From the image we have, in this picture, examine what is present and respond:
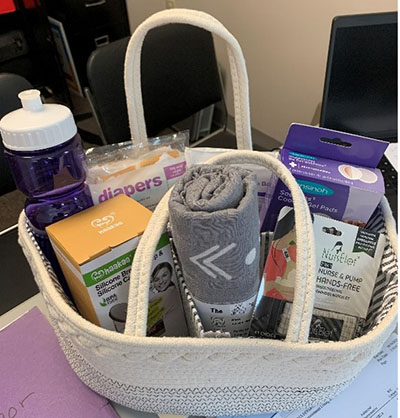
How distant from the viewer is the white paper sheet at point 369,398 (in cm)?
42

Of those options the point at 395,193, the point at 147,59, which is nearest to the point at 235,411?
the point at 395,193

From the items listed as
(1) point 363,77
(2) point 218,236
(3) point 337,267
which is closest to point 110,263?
(2) point 218,236

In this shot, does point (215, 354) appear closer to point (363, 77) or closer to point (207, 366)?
point (207, 366)

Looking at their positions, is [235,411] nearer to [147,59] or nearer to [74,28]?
[147,59]

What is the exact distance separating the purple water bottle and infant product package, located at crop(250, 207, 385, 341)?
0.70 feet

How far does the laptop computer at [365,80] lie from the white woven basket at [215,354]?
1.39ft

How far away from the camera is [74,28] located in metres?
1.89

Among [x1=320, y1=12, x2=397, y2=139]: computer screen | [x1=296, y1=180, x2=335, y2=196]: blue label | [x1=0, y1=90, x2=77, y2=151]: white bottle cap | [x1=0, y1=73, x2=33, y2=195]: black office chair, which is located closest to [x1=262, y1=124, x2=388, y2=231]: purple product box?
[x1=296, y1=180, x2=335, y2=196]: blue label

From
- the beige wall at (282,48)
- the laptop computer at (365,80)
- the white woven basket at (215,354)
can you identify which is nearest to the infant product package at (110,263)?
the white woven basket at (215,354)

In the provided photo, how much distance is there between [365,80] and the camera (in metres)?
0.83

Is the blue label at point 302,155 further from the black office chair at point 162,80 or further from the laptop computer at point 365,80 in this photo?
the black office chair at point 162,80

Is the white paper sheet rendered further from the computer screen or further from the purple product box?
the computer screen

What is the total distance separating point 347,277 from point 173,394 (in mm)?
205

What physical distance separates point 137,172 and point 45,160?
0.34 ft
